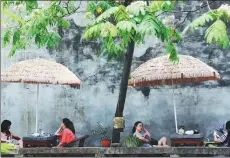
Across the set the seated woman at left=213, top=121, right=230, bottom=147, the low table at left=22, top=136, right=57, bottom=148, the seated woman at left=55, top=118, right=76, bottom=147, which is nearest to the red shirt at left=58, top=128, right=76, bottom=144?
the seated woman at left=55, top=118, right=76, bottom=147

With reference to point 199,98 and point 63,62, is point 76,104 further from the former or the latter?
point 199,98

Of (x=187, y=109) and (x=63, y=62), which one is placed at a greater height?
(x=63, y=62)

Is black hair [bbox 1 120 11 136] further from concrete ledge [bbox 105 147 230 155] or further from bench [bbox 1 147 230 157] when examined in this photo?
concrete ledge [bbox 105 147 230 155]

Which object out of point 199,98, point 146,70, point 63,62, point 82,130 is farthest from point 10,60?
point 199,98

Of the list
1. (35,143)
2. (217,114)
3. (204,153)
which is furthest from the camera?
(217,114)

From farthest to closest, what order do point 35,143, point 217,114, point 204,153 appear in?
point 217,114
point 35,143
point 204,153

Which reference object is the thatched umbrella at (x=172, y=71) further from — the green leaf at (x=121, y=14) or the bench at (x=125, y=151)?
the green leaf at (x=121, y=14)

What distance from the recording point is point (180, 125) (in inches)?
347

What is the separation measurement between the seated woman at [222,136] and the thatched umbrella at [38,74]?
257 centimetres

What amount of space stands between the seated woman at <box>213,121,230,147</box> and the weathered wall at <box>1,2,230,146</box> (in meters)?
0.49

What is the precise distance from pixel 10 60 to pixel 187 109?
3.58m

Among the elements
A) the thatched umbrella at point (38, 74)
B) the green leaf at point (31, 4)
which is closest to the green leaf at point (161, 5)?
the green leaf at point (31, 4)

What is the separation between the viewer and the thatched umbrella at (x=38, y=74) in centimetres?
736

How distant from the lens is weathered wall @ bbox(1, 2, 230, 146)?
345 inches
